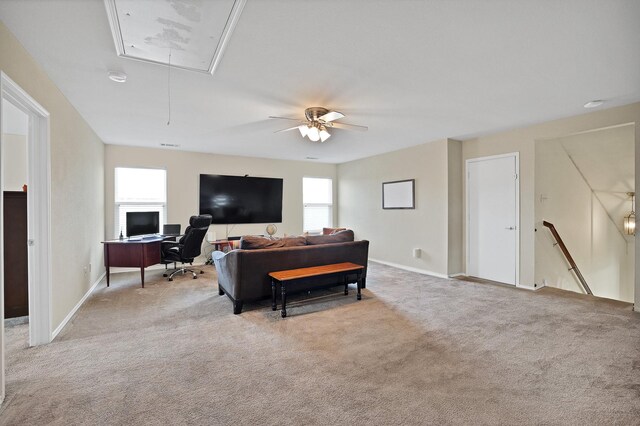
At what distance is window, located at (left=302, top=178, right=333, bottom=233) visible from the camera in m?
7.64

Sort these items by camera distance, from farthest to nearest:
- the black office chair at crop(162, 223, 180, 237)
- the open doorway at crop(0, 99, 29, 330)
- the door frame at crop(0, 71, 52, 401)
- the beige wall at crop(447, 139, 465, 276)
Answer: the black office chair at crop(162, 223, 180, 237) < the beige wall at crop(447, 139, 465, 276) < the open doorway at crop(0, 99, 29, 330) < the door frame at crop(0, 71, 52, 401)

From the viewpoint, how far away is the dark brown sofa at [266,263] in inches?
133

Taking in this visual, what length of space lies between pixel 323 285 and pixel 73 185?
3262 mm

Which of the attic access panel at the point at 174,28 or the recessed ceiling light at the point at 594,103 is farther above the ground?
the recessed ceiling light at the point at 594,103

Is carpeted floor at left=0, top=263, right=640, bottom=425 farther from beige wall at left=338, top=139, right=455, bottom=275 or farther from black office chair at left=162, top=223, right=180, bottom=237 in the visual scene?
black office chair at left=162, top=223, right=180, bottom=237

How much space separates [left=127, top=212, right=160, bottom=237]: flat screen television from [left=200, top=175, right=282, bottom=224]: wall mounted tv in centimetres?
97

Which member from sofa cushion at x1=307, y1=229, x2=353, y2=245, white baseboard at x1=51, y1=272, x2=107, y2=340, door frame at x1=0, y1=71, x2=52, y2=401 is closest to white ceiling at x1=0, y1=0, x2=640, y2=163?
door frame at x1=0, y1=71, x2=52, y2=401

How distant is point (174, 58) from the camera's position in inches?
91.3

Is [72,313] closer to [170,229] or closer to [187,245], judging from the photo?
[187,245]

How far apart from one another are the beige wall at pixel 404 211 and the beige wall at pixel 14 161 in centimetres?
589

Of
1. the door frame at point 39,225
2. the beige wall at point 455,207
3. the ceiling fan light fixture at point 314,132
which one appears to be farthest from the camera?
the beige wall at point 455,207

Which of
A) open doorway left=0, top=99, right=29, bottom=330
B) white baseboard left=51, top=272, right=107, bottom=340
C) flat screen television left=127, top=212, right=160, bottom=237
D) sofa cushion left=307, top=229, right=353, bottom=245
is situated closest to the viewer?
white baseboard left=51, top=272, right=107, bottom=340

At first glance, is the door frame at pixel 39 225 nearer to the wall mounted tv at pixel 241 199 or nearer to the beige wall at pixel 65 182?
the beige wall at pixel 65 182

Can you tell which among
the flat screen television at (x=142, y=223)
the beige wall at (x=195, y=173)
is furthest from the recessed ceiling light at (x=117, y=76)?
the beige wall at (x=195, y=173)
